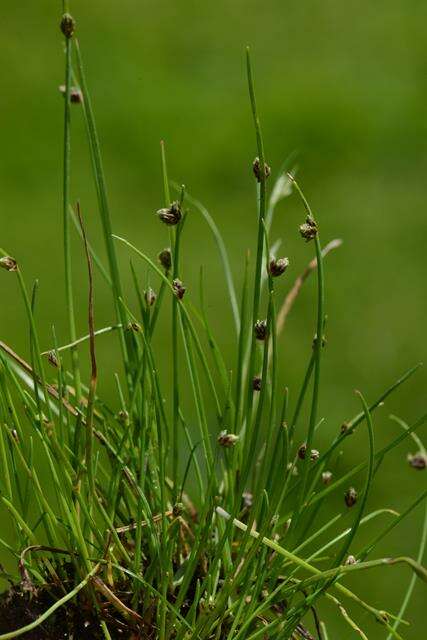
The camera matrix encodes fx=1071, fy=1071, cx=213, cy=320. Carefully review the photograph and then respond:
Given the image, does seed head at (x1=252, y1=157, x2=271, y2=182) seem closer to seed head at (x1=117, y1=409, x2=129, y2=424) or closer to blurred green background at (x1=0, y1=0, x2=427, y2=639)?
seed head at (x1=117, y1=409, x2=129, y2=424)

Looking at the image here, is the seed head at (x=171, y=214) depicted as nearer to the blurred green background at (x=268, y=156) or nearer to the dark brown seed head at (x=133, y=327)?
the dark brown seed head at (x=133, y=327)

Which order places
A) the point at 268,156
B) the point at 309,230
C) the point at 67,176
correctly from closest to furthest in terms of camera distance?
the point at 309,230 < the point at 67,176 < the point at 268,156

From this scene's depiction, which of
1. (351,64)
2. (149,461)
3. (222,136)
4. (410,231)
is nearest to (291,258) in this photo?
(410,231)

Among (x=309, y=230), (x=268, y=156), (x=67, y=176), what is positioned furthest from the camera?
(x=268, y=156)

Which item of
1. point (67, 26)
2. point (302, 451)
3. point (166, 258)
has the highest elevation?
point (67, 26)

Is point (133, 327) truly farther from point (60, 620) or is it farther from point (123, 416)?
point (60, 620)

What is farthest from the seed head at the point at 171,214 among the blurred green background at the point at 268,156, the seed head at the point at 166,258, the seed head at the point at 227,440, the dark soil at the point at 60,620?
the blurred green background at the point at 268,156

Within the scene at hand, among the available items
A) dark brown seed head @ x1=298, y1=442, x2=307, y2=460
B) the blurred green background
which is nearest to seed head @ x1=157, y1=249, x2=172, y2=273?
dark brown seed head @ x1=298, y1=442, x2=307, y2=460

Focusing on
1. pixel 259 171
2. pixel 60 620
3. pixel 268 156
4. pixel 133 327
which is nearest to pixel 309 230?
pixel 259 171

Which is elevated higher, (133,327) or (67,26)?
(67,26)
